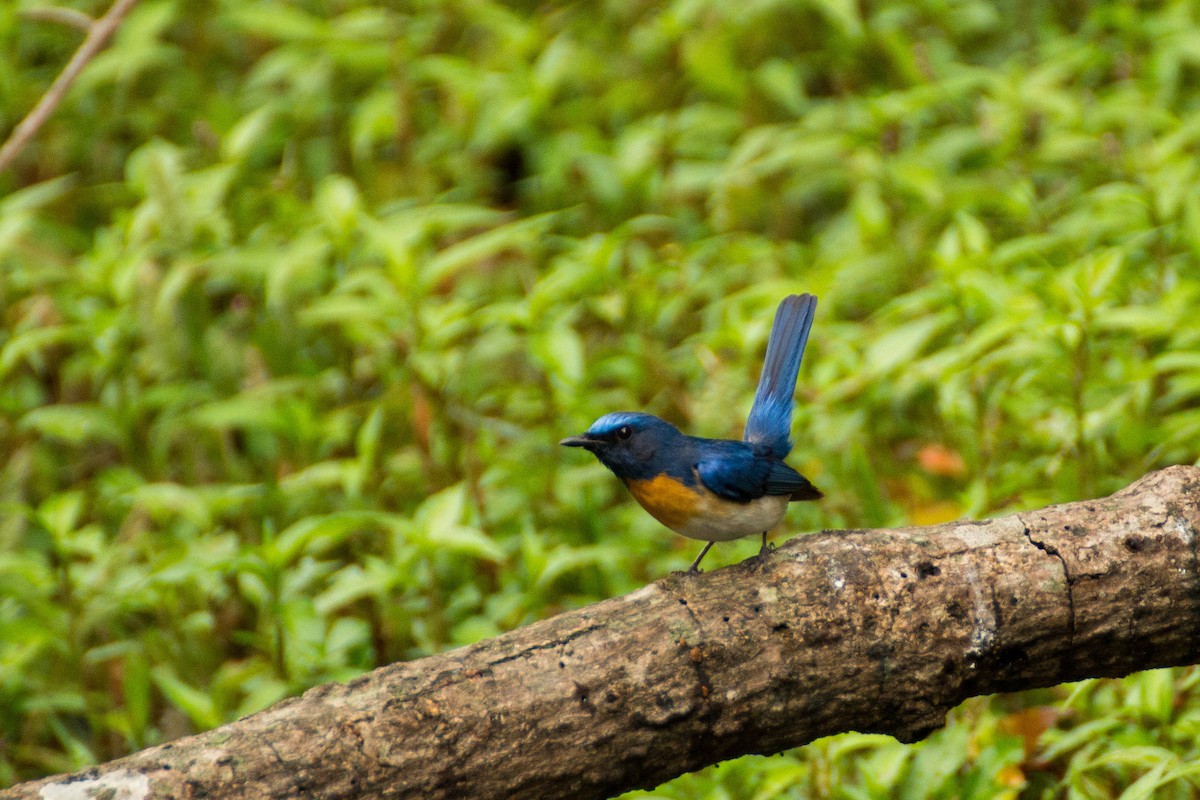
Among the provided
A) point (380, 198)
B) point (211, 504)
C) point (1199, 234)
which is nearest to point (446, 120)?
point (380, 198)

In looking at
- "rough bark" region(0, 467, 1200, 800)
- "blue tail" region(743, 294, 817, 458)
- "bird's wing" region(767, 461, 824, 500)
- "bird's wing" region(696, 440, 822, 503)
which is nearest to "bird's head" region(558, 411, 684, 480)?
"bird's wing" region(696, 440, 822, 503)

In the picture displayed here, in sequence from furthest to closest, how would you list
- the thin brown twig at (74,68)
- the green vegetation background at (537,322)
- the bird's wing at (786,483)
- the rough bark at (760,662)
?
the thin brown twig at (74,68)
the green vegetation background at (537,322)
the bird's wing at (786,483)
the rough bark at (760,662)

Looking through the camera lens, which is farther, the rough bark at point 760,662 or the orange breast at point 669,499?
the orange breast at point 669,499

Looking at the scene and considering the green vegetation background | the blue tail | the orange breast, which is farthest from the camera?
the green vegetation background

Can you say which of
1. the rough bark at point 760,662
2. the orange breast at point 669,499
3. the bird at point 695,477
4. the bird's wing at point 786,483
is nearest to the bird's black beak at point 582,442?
the bird at point 695,477

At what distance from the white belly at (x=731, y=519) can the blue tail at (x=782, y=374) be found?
10.8 inches

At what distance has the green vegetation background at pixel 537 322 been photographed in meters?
3.80

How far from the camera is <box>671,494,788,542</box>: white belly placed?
313 centimetres

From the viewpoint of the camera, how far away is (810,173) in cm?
626

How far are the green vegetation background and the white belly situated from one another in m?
0.65

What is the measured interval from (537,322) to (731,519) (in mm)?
1427

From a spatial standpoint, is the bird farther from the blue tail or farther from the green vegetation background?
the green vegetation background

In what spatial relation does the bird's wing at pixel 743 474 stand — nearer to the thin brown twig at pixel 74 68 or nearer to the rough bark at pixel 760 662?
the rough bark at pixel 760 662

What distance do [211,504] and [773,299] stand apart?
89.2 inches
